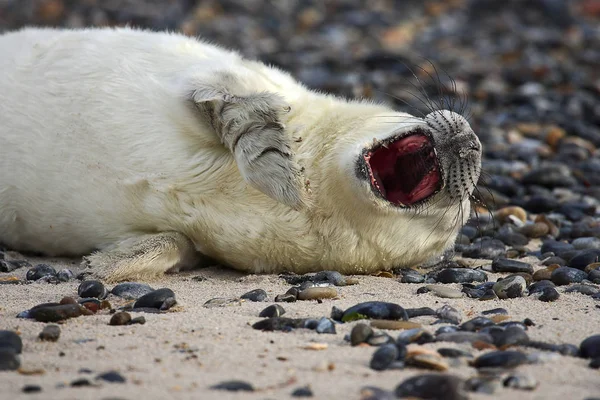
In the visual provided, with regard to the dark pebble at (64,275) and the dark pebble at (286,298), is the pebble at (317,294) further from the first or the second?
the dark pebble at (64,275)

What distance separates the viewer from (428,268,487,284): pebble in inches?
189

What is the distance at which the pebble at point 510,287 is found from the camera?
4.41 metres

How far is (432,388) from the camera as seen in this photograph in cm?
284

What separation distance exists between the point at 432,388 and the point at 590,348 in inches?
33.8

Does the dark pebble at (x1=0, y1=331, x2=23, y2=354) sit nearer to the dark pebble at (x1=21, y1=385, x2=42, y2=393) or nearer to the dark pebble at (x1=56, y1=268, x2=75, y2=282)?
the dark pebble at (x1=21, y1=385, x2=42, y2=393)

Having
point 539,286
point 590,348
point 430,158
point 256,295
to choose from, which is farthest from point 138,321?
point 539,286

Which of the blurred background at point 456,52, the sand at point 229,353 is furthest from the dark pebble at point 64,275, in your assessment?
the blurred background at point 456,52

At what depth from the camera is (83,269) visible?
4.79 m

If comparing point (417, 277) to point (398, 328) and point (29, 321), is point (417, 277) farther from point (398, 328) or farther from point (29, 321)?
point (29, 321)

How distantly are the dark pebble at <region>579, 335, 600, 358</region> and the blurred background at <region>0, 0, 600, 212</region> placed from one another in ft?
10.9

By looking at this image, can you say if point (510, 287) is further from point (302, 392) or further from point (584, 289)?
point (302, 392)

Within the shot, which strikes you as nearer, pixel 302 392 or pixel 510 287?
pixel 302 392

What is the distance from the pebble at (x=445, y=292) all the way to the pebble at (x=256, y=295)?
2.80 ft

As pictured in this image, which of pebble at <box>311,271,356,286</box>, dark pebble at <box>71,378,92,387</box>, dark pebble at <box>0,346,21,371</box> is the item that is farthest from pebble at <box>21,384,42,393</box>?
pebble at <box>311,271,356,286</box>
